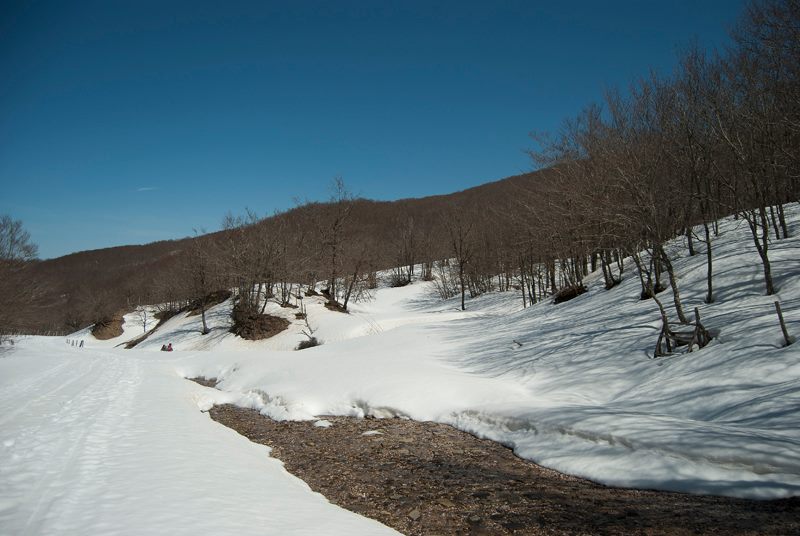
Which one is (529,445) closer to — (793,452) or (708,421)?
(708,421)

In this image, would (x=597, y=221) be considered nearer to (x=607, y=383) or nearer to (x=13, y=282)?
Answer: (x=607, y=383)

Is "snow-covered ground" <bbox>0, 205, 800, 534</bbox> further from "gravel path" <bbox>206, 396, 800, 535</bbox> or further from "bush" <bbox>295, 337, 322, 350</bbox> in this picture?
"bush" <bbox>295, 337, 322, 350</bbox>

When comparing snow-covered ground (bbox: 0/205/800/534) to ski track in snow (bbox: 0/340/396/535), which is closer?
ski track in snow (bbox: 0/340/396/535)

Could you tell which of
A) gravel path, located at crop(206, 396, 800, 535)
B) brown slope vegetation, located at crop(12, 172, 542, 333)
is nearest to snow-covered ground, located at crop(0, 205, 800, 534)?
gravel path, located at crop(206, 396, 800, 535)

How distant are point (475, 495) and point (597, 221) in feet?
47.1

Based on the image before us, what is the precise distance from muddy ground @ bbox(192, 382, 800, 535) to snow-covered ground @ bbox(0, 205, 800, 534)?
1.37ft

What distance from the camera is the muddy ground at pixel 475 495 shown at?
4.86m

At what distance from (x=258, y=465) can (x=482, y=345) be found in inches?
466

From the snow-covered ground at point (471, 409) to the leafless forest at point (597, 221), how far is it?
65.1 inches

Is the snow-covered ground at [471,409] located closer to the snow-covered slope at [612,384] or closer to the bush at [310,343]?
the snow-covered slope at [612,384]

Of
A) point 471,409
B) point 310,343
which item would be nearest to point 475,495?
point 471,409

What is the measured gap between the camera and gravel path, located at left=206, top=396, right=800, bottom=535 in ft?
15.9

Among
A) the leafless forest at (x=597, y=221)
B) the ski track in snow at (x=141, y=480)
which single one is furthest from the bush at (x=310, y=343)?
the ski track in snow at (x=141, y=480)

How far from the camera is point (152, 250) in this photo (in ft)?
554
